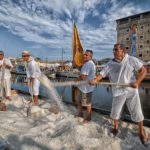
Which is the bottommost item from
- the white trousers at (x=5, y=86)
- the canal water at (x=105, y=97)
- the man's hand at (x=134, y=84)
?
the canal water at (x=105, y=97)

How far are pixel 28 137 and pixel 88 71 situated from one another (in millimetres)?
2339

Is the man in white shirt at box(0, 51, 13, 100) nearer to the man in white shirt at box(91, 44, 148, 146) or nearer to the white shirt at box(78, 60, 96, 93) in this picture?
the white shirt at box(78, 60, 96, 93)

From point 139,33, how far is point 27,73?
4489 centimetres

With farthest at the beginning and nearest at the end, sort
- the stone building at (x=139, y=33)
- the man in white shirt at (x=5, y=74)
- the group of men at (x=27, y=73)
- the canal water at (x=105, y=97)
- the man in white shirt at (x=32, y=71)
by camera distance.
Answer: the stone building at (x=139, y=33), the canal water at (x=105, y=97), the man in white shirt at (x=5, y=74), the group of men at (x=27, y=73), the man in white shirt at (x=32, y=71)

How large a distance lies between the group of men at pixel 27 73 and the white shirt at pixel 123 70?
3657mm

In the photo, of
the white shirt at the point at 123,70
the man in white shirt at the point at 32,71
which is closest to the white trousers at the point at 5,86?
the man in white shirt at the point at 32,71

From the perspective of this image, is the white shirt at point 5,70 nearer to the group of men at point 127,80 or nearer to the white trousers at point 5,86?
the white trousers at point 5,86

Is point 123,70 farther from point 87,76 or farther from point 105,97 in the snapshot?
point 105,97

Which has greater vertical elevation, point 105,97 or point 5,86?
point 5,86

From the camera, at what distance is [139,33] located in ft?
158

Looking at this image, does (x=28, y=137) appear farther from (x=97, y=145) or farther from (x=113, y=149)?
(x=113, y=149)

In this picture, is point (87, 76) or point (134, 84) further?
point (87, 76)

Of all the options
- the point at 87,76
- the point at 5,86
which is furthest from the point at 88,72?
the point at 5,86

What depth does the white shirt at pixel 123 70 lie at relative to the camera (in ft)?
14.2
